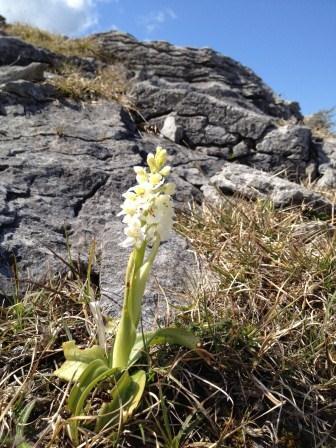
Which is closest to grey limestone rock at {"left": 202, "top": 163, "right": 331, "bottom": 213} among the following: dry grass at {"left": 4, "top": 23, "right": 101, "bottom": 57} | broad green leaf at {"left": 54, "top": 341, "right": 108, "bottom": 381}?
broad green leaf at {"left": 54, "top": 341, "right": 108, "bottom": 381}

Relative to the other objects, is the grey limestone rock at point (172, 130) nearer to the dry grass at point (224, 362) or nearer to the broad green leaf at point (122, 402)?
the dry grass at point (224, 362)

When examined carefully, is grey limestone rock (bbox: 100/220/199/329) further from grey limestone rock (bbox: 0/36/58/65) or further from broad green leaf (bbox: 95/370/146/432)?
grey limestone rock (bbox: 0/36/58/65)

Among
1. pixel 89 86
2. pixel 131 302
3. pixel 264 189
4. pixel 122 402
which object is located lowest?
pixel 122 402

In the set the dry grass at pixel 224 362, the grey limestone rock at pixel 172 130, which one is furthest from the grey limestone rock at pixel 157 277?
the grey limestone rock at pixel 172 130

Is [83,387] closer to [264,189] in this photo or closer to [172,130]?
[264,189]

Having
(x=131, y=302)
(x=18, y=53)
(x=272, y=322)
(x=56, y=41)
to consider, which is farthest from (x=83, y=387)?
(x=56, y=41)

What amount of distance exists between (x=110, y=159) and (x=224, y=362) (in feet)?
8.53

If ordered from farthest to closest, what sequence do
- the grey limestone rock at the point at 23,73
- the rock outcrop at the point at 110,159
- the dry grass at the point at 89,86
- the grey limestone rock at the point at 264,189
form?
the dry grass at the point at 89,86
the grey limestone rock at the point at 23,73
the grey limestone rock at the point at 264,189
the rock outcrop at the point at 110,159

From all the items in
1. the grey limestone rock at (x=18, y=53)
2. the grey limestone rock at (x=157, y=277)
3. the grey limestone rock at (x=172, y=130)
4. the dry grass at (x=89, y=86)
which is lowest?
the grey limestone rock at (x=157, y=277)

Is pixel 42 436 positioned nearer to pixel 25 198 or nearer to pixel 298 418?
pixel 298 418

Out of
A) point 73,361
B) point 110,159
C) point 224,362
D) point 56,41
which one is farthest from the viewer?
point 56,41

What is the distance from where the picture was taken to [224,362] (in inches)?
87.8

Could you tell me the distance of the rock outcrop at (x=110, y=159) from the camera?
3.06m

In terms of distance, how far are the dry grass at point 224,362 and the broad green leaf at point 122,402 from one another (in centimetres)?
6
